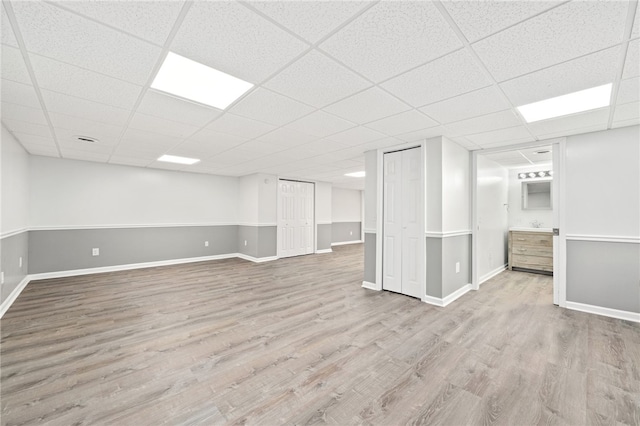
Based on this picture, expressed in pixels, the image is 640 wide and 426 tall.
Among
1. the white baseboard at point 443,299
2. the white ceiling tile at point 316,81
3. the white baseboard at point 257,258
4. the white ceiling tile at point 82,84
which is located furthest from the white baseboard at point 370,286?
the white ceiling tile at point 82,84

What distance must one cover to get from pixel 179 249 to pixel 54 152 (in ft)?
10.0

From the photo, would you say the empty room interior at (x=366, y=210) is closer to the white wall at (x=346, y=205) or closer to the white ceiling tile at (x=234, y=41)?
the white ceiling tile at (x=234, y=41)

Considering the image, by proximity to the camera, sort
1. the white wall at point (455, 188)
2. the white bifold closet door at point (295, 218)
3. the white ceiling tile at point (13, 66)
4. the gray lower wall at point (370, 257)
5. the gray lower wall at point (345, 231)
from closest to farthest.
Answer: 1. the white ceiling tile at point (13, 66)
2. the white wall at point (455, 188)
3. the gray lower wall at point (370, 257)
4. the white bifold closet door at point (295, 218)
5. the gray lower wall at point (345, 231)

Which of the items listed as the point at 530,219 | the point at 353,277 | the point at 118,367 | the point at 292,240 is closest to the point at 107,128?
the point at 118,367

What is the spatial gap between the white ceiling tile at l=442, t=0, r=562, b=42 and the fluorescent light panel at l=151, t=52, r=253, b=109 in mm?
1553

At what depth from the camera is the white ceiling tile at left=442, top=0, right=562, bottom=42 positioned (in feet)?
4.37

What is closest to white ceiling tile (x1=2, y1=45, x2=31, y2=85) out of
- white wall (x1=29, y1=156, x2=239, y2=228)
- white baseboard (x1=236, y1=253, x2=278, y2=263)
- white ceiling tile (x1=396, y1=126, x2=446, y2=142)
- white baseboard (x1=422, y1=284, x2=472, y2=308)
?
white ceiling tile (x1=396, y1=126, x2=446, y2=142)

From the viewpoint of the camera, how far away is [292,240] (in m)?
7.76

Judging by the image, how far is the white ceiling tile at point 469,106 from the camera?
2304 mm

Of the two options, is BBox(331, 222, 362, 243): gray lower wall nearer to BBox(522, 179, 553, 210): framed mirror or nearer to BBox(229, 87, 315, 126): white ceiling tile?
BBox(522, 179, 553, 210): framed mirror

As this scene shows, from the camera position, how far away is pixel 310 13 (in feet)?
4.58

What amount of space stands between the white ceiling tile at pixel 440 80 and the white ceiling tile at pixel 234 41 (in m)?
0.89

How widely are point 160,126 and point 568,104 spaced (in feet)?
14.7

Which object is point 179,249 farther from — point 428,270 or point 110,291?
point 428,270
